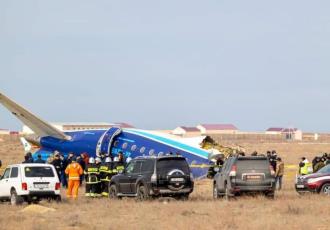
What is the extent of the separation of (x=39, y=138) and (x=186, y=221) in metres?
23.8

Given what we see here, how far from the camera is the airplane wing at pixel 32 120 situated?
38.6 metres

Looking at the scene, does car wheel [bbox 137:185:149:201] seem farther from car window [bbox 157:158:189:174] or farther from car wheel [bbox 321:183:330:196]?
car wheel [bbox 321:183:330:196]

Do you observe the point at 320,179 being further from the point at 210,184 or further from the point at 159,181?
the point at 210,184

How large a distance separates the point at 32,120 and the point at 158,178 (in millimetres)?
15967

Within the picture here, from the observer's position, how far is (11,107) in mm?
39125

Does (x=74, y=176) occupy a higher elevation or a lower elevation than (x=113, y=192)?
higher

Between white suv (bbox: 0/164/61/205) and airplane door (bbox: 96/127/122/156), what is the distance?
11650mm

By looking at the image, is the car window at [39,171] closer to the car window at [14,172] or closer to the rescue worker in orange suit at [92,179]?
the car window at [14,172]

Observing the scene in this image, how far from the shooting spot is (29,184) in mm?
25281

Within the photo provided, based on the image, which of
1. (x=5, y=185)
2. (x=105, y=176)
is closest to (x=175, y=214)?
(x=5, y=185)

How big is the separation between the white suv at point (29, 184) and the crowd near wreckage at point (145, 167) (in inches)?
1.4

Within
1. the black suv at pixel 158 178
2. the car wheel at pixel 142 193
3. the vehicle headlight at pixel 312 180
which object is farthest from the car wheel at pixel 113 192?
the vehicle headlight at pixel 312 180

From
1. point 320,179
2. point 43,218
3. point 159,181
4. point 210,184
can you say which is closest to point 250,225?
point 43,218

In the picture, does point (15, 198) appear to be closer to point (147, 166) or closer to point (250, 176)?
point (147, 166)
